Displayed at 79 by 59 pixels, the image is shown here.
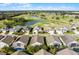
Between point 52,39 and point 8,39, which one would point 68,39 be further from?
point 8,39

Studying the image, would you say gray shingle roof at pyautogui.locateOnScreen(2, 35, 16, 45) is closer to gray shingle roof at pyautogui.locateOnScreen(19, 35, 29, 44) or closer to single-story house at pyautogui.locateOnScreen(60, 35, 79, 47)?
gray shingle roof at pyautogui.locateOnScreen(19, 35, 29, 44)

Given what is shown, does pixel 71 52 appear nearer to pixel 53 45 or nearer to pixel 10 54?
pixel 53 45

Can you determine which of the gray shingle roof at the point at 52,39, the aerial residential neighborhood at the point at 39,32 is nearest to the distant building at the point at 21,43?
the aerial residential neighborhood at the point at 39,32

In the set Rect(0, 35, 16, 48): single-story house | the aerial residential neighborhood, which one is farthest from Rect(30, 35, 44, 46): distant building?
Rect(0, 35, 16, 48): single-story house

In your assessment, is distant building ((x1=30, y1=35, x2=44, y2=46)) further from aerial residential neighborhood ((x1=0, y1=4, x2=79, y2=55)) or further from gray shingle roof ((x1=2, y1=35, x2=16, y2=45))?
gray shingle roof ((x1=2, y1=35, x2=16, y2=45))

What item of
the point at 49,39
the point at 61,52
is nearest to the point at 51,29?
the point at 49,39

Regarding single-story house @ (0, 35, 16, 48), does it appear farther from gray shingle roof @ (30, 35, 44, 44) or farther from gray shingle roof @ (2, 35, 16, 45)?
gray shingle roof @ (30, 35, 44, 44)

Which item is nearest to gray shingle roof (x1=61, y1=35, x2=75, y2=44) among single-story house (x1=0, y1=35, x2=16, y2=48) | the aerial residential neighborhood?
the aerial residential neighborhood

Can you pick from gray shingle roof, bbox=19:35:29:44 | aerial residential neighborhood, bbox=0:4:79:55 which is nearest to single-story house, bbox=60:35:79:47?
aerial residential neighborhood, bbox=0:4:79:55

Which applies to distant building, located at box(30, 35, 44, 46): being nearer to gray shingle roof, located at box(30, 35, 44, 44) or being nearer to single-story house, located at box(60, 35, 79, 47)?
gray shingle roof, located at box(30, 35, 44, 44)

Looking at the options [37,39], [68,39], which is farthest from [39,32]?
[68,39]
